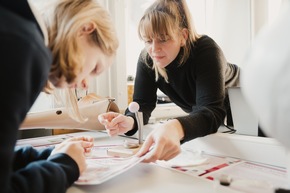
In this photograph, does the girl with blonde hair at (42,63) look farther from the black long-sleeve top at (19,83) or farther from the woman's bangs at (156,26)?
the woman's bangs at (156,26)

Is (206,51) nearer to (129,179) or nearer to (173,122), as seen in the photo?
(173,122)

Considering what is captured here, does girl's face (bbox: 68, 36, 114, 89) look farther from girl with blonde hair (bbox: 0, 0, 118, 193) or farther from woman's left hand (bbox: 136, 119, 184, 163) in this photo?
woman's left hand (bbox: 136, 119, 184, 163)

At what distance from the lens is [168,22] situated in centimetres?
98

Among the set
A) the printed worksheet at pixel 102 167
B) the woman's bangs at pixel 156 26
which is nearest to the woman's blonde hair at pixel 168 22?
the woman's bangs at pixel 156 26

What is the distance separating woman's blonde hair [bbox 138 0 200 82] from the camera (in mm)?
979

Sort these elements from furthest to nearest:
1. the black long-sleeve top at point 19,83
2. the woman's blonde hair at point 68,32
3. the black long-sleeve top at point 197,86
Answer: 1. the black long-sleeve top at point 197,86
2. the woman's blonde hair at point 68,32
3. the black long-sleeve top at point 19,83

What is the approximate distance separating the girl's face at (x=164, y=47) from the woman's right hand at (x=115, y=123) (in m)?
0.25

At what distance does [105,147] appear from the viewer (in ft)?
3.03

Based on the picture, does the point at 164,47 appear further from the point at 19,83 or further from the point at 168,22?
the point at 19,83

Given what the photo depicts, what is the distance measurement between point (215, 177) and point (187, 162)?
0.12 metres

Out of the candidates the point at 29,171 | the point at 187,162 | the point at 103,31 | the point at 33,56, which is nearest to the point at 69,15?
the point at 103,31

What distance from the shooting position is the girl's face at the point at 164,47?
102 centimetres

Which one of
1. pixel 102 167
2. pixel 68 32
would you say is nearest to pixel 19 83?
pixel 68 32

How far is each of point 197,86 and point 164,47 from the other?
0.19 metres
